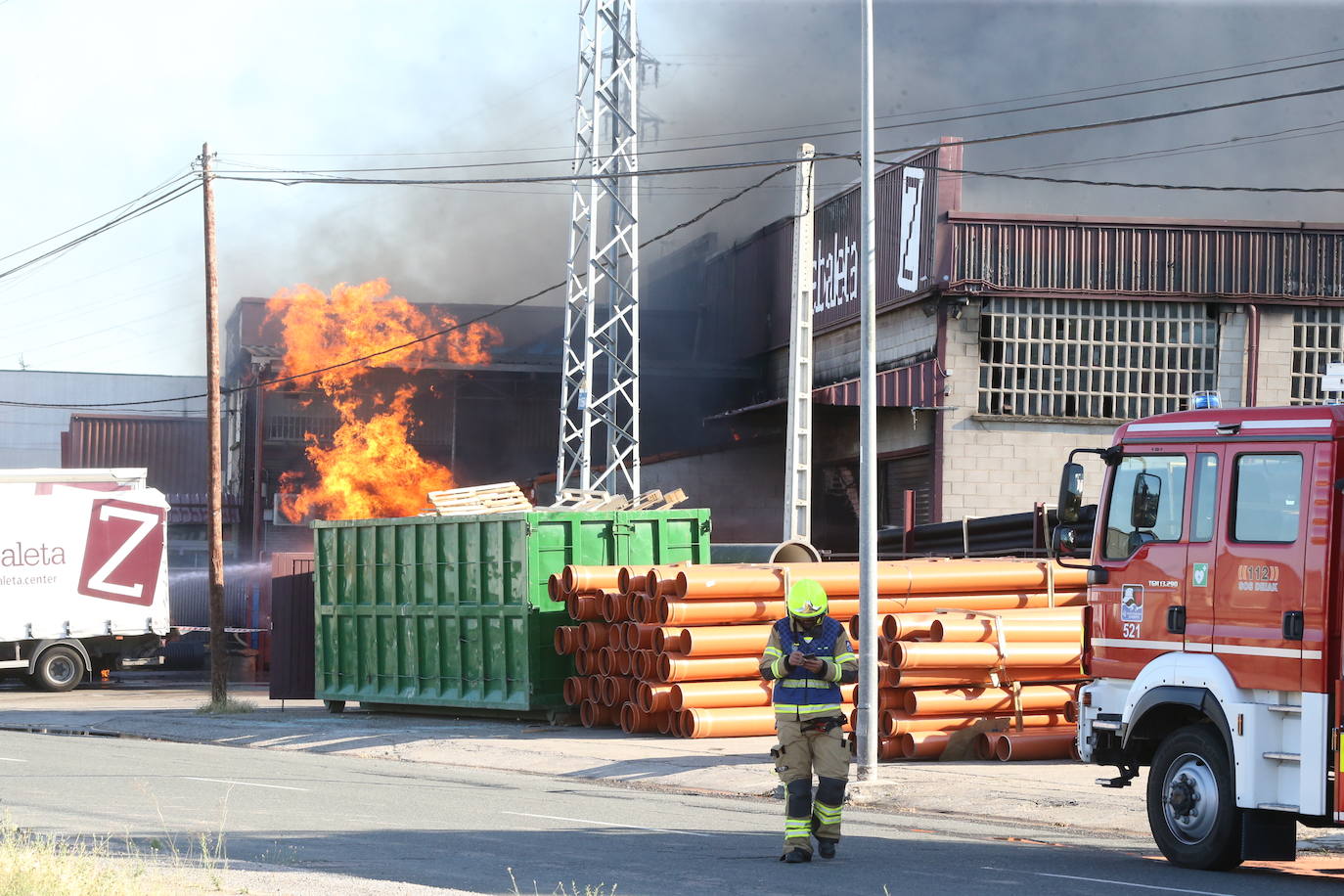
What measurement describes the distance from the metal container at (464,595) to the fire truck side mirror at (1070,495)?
34.9 ft

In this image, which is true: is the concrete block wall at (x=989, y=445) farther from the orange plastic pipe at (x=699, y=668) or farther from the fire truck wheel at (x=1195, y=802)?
the fire truck wheel at (x=1195, y=802)

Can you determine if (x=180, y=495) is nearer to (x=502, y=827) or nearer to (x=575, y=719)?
(x=575, y=719)

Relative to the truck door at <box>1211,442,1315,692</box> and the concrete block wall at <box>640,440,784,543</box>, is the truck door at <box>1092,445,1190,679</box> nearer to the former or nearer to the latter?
the truck door at <box>1211,442,1315,692</box>

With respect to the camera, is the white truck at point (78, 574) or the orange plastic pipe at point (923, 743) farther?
the white truck at point (78, 574)

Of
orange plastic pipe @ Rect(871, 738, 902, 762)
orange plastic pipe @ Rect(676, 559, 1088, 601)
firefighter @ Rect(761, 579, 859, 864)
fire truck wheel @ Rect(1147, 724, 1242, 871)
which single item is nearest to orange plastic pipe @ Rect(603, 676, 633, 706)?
orange plastic pipe @ Rect(676, 559, 1088, 601)

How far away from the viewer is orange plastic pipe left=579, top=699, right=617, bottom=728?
19594 millimetres

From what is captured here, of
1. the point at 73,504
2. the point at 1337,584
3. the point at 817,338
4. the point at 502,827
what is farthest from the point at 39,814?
the point at 817,338

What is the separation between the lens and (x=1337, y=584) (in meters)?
9.38

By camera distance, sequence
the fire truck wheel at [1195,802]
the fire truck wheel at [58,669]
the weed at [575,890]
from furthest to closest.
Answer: the fire truck wheel at [58,669] → the fire truck wheel at [1195,802] → the weed at [575,890]

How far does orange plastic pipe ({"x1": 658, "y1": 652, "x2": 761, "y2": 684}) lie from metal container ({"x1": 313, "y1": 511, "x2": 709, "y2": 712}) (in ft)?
8.48

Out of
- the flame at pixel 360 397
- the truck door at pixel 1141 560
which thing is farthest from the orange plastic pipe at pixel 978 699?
the flame at pixel 360 397

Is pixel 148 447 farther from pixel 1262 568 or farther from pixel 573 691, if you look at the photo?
pixel 1262 568

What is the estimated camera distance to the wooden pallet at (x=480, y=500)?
23.8 meters

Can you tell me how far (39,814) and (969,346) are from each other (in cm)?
2131
